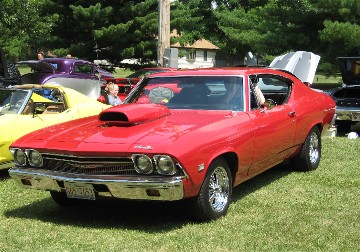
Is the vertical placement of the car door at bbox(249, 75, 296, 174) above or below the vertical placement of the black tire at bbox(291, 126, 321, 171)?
above

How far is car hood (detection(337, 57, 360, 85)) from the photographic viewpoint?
1216 cm

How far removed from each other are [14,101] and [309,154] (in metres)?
4.43

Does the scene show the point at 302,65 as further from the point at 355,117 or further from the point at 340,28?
the point at 340,28

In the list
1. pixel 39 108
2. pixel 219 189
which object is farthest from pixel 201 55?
pixel 219 189

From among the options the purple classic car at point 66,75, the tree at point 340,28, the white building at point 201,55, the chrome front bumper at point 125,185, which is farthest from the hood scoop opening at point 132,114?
the white building at point 201,55

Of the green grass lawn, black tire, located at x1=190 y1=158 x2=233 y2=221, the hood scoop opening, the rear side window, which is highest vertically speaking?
the hood scoop opening

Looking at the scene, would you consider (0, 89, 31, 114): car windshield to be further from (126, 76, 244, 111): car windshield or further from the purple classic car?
the purple classic car

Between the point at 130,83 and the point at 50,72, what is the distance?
223 centimetres

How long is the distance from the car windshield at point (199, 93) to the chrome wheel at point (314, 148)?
81.3 inches

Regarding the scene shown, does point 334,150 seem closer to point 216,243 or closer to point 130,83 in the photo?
point 216,243

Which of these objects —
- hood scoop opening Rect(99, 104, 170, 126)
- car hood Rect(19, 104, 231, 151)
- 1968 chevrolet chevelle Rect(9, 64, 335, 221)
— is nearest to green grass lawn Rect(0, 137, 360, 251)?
1968 chevrolet chevelle Rect(9, 64, 335, 221)

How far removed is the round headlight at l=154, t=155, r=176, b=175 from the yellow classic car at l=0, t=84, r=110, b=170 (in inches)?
127

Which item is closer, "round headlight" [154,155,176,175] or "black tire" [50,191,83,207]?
"round headlight" [154,155,176,175]

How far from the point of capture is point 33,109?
8.19 meters
